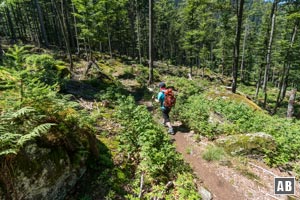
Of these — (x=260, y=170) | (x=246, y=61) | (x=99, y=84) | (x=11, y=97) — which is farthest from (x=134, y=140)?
(x=246, y=61)

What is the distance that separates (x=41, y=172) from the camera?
3303 mm

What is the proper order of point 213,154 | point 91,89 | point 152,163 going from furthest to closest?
1. point 91,89
2. point 213,154
3. point 152,163

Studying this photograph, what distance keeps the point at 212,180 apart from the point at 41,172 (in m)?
4.60

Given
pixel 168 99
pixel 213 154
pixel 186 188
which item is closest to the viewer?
pixel 186 188

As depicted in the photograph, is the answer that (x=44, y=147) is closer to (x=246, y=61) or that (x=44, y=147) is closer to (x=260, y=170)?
(x=260, y=170)

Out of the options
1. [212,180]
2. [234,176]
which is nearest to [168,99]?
[212,180]

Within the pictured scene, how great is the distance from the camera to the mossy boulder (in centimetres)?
653

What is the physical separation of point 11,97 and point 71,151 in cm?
156

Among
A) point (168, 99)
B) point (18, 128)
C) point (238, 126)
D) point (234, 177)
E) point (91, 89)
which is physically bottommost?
point (234, 177)

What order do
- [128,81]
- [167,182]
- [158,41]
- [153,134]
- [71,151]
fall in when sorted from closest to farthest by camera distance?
[71,151]
[167,182]
[153,134]
[128,81]
[158,41]

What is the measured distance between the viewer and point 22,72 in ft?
11.8

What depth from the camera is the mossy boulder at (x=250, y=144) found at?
6531 mm

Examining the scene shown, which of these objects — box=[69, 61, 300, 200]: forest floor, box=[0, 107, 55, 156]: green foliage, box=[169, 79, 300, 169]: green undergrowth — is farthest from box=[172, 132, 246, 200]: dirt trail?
box=[0, 107, 55, 156]: green foliage

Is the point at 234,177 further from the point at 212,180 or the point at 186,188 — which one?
the point at 186,188
